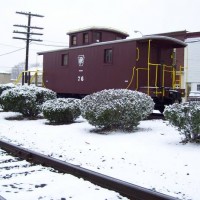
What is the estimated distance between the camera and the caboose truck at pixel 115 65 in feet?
47.7

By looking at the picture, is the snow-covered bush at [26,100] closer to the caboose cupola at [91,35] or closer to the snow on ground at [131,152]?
the snow on ground at [131,152]

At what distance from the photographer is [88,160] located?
700 cm

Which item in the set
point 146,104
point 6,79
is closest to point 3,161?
point 146,104

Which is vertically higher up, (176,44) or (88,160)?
(176,44)

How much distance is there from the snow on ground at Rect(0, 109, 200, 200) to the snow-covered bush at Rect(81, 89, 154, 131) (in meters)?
0.39

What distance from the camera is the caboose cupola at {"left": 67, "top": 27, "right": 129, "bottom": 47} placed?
1847 cm

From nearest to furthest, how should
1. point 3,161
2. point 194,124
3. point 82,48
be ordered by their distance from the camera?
1. point 3,161
2. point 194,124
3. point 82,48

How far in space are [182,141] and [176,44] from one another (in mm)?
8724

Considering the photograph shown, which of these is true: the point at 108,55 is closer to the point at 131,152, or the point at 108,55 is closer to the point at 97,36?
the point at 97,36

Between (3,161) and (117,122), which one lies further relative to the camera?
(117,122)

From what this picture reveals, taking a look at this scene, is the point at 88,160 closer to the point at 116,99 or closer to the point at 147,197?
the point at 147,197

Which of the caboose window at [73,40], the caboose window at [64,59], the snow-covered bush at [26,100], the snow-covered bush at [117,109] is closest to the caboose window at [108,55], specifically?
the snow-covered bush at [26,100]

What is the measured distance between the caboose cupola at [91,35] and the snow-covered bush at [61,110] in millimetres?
6438

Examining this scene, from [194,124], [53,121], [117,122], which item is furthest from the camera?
[53,121]
